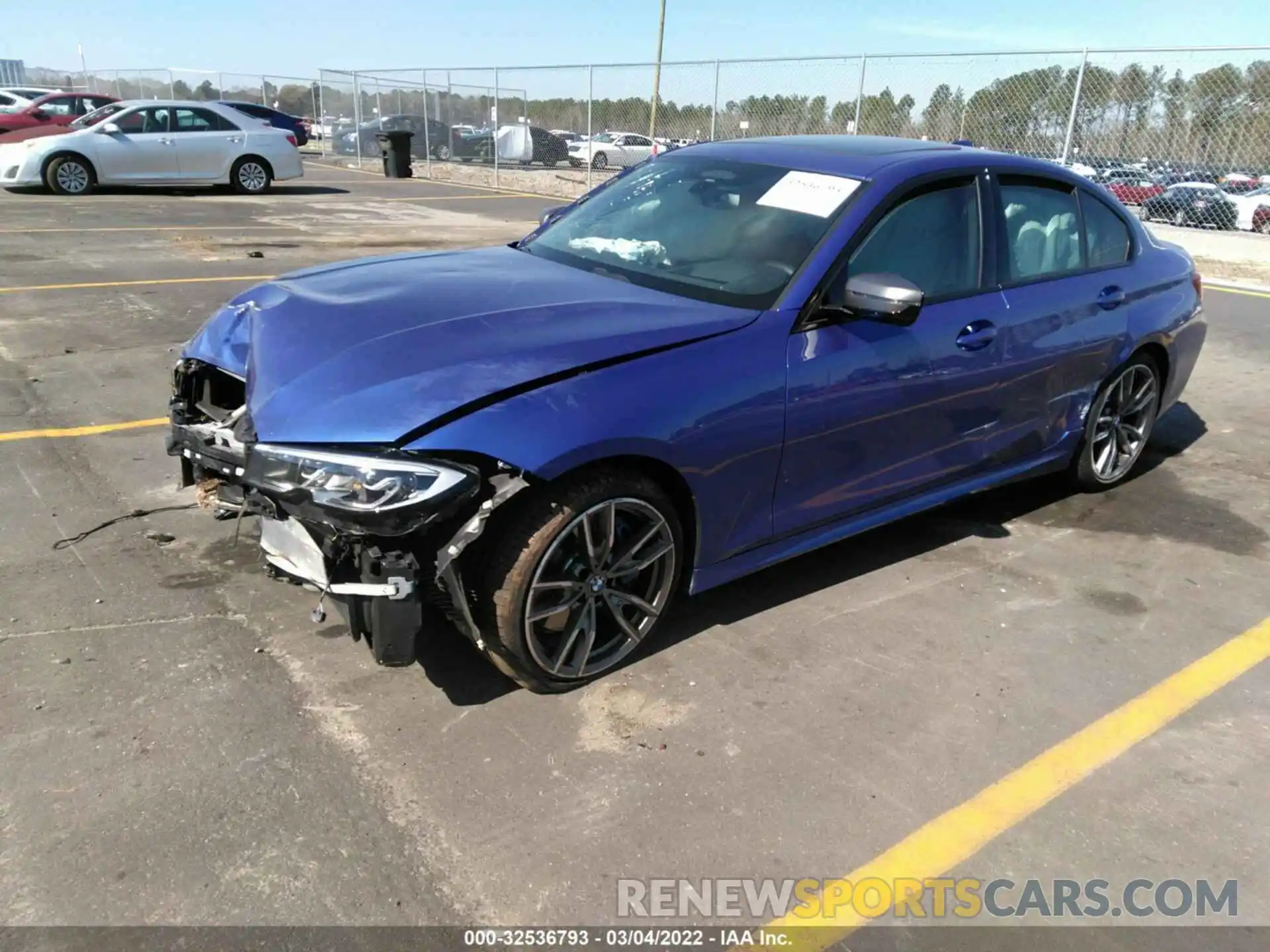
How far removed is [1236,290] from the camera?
12383 mm

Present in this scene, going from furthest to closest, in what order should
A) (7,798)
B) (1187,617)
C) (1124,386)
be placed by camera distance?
1. (1124,386)
2. (1187,617)
3. (7,798)

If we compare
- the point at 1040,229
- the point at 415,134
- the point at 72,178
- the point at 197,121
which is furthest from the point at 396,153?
the point at 1040,229

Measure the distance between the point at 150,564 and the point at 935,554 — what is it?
10.8ft

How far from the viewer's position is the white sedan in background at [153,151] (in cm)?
1611

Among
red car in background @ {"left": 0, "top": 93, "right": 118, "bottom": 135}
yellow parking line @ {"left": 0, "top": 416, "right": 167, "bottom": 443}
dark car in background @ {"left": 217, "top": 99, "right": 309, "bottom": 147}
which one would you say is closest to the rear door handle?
yellow parking line @ {"left": 0, "top": 416, "right": 167, "bottom": 443}

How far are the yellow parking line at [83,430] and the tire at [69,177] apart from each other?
1366cm

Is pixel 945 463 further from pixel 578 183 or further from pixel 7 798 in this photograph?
pixel 578 183

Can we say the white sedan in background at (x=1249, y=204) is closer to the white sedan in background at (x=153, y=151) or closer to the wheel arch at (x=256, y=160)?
the white sedan in background at (x=153, y=151)

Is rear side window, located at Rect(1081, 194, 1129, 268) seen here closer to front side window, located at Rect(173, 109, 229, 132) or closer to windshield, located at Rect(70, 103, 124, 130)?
front side window, located at Rect(173, 109, 229, 132)

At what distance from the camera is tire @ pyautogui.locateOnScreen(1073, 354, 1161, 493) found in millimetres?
4867

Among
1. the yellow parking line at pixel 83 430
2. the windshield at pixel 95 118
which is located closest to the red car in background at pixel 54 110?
the windshield at pixel 95 118

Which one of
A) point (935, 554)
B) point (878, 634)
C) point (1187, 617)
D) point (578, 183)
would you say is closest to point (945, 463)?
point (935, 554)

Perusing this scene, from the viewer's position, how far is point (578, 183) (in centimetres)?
2333

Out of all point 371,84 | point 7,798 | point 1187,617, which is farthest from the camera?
point 371,84
